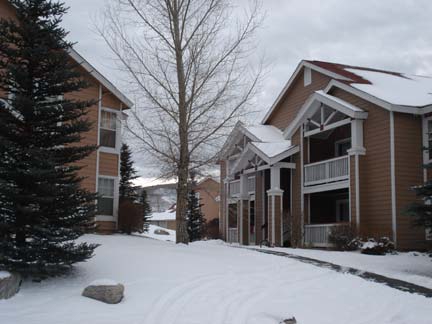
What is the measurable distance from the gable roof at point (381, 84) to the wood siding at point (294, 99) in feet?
0.84

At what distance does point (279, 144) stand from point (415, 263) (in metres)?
10.8

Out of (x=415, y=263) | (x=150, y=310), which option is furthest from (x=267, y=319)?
(x=415, y=263)

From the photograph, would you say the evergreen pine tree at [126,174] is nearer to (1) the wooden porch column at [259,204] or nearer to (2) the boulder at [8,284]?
(1) the wooden porch column at [259,204]

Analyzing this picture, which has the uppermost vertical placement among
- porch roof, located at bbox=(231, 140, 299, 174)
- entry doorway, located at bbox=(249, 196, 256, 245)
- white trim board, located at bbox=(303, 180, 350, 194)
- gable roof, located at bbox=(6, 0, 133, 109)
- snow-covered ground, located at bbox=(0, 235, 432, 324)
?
gable roof, located at bbox=(6, 0, 133, 109)

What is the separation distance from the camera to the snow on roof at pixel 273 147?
78.6ft

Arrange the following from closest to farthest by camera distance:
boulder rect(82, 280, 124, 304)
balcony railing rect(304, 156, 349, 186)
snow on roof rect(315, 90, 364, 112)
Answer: boulder rect(82, 280, 124, 304) < snow on roof rect(315, 90, 364, 112) < balcony railing rect(304, 156, 349, 186)

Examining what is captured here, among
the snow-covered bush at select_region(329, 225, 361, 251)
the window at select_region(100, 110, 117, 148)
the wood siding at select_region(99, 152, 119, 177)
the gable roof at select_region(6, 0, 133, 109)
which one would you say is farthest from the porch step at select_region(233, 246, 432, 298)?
the gable roof at select_region(6, 0, 133, 109)

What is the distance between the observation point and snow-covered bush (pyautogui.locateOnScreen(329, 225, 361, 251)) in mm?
18919

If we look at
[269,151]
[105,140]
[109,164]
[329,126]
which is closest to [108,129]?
[105,140]

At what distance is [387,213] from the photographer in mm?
19141

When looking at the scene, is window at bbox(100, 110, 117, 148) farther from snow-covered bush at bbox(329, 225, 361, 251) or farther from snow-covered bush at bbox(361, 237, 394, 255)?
snow-covered bush at bbox(361, 237, 394, 255)

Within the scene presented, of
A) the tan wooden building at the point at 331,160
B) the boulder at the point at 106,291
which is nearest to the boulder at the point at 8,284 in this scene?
the boulder at the point at 106,291

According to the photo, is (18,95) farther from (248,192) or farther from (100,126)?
(248,192)

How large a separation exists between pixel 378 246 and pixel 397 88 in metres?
7.61
